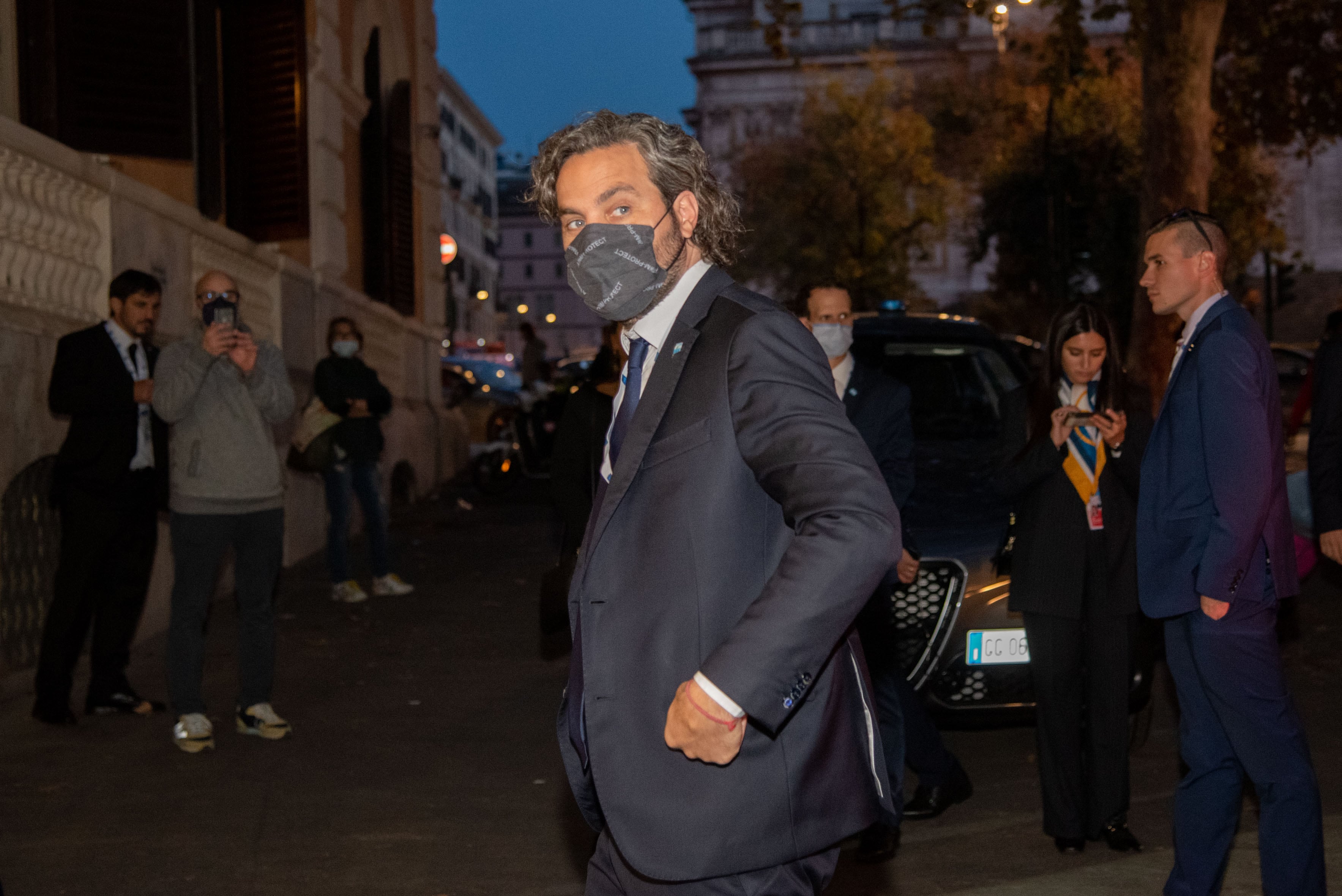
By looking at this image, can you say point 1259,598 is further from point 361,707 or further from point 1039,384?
point 361,707

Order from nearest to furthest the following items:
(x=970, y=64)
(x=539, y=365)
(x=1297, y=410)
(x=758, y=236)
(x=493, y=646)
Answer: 1. (x=493, y=646)
2. (x=1297, y=410)
3. (x=539, y=365)
4. (x=758, y=236)
5. (x=970, y=64)

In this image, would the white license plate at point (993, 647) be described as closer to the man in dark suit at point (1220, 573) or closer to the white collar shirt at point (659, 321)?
the man in dark suit at point (1220, 573)

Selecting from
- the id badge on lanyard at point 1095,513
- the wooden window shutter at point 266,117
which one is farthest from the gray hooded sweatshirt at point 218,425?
the wooden window shutter at point 266,117

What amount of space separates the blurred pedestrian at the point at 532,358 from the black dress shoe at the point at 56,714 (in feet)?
46.5

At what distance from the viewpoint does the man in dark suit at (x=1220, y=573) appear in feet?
12.7

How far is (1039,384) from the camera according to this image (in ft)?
17.2

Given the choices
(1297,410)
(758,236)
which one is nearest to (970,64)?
(758,236)

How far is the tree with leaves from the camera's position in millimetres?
50844

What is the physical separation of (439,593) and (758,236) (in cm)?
4319

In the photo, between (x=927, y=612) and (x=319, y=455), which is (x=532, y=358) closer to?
(x=319, y=455)

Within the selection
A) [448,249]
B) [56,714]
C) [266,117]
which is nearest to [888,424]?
[56,714]

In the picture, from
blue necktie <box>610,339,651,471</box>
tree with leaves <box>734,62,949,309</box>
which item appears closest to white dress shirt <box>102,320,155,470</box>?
blue necktie <box>610,339,651,471</box>

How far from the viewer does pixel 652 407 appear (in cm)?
239

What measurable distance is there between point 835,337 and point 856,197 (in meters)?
47.0
